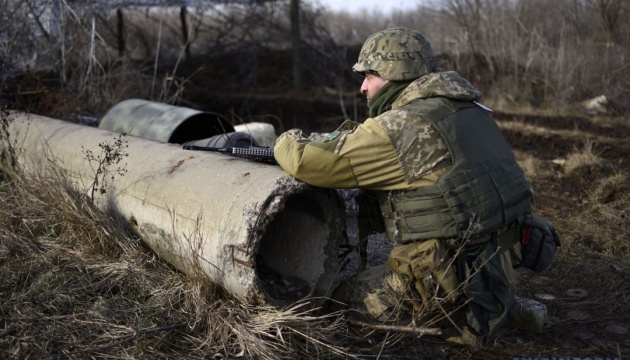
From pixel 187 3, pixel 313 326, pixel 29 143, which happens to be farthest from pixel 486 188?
pixel 187 3

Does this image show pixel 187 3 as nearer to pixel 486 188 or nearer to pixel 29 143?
pixel 29 143

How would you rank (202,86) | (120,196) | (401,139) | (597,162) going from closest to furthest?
(401,139) < (120,196) < (597,162) < (202,86)

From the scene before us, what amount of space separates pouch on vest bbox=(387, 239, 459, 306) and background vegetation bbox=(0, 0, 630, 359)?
Answer: 0.30m

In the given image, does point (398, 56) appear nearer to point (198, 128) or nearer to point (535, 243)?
point (535, 243)

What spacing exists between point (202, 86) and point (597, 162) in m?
8.99

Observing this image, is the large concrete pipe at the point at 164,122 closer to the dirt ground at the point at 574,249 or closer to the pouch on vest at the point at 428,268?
the dirt ground at the point at 574,249

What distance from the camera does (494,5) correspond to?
1468 cm

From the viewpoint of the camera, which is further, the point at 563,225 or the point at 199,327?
the point at 563,225

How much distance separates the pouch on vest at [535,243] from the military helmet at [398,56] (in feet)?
3.44

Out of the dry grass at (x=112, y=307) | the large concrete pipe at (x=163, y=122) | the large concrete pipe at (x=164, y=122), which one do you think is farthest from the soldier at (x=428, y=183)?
the large concrete pipe at (x=163, y=122)

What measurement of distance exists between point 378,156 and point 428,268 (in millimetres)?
612

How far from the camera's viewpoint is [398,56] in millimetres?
3564

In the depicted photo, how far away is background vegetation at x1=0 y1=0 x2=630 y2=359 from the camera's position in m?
3.33

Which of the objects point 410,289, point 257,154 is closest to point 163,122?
point 257,154
